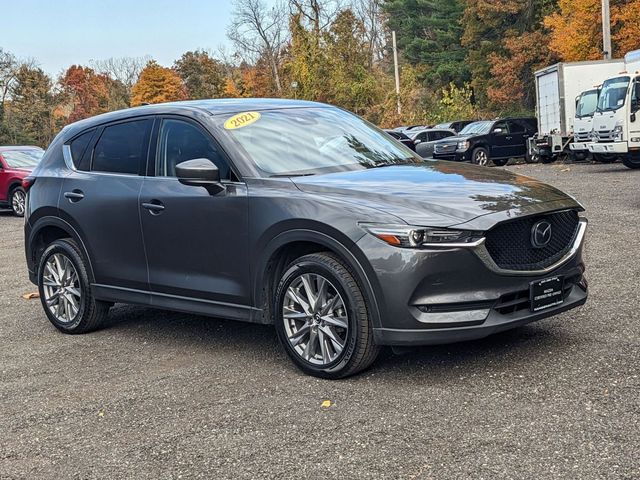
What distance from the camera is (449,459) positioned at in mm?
3494

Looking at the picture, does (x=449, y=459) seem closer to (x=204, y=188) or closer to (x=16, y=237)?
(x=204, y=188)

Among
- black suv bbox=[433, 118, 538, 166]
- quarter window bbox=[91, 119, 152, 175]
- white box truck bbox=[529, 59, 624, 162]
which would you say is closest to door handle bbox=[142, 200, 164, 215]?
quarter window bbox=[91, 119, 152, 175]

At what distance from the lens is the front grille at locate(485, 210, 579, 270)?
4449 mm

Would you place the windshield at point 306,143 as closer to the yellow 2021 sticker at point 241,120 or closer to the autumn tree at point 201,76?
the yellow 2021 sticker at point 241,120

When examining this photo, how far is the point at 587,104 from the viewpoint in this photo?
22.6m

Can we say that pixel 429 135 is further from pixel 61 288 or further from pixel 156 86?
pixel 156 86

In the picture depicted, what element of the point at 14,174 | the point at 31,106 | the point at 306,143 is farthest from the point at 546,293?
the point at 31,106

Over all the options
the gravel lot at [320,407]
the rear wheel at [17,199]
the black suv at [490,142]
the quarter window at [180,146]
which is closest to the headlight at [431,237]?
the gravel lot at [320,407]

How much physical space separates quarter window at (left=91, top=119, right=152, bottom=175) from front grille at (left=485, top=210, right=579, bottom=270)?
110 inches

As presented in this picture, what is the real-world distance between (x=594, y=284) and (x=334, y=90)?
36588 millimetres

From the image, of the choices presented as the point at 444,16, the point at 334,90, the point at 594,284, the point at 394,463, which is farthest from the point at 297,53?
the point at 394,463

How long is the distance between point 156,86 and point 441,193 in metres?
72.7

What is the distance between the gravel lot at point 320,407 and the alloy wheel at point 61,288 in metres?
0.26

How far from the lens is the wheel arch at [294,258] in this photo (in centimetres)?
446
